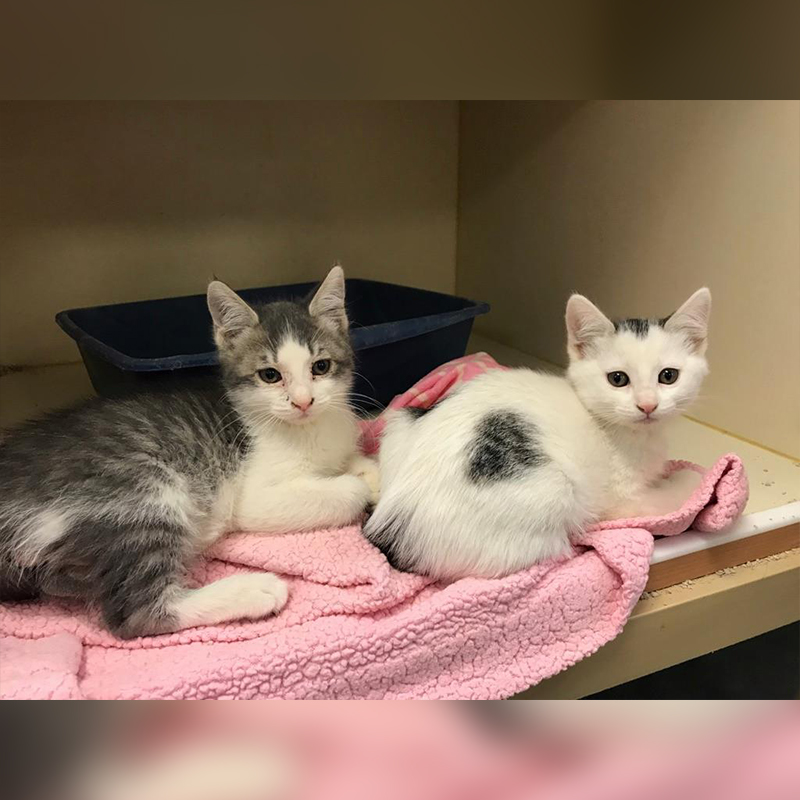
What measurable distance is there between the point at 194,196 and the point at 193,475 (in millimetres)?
1088

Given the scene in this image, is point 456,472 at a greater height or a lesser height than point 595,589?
greater

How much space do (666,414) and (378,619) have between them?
52cm

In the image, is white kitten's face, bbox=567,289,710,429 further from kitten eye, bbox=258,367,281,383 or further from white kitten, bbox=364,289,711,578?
kitten eye, bbox=258,367,281,383

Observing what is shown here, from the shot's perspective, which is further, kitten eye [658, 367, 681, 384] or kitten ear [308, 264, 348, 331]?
kitten ear [308, 264, 348, 331]

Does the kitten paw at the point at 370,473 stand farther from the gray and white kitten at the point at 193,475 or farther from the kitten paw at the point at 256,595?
the kitten paw at the point at 256,595

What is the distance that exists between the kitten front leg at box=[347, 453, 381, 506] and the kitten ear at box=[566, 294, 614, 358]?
39 cm

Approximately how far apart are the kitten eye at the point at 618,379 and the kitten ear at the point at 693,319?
10 centimetres

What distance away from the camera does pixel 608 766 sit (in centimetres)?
38

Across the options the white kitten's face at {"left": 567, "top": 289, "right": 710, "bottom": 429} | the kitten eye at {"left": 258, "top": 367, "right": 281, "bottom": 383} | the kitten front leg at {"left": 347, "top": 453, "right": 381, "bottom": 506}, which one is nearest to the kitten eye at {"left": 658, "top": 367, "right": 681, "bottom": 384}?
the white kitten's face at {"left": 567, "top": 289, "right": 710, "bottom": 429}

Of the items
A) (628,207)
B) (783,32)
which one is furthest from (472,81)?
(628,207)

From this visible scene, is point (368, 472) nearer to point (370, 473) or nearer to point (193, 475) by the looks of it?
point (370, 473)

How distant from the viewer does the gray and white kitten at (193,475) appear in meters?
0.92

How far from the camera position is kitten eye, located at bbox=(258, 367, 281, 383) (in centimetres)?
114

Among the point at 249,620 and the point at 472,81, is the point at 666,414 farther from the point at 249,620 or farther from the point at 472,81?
the point at 472,81
